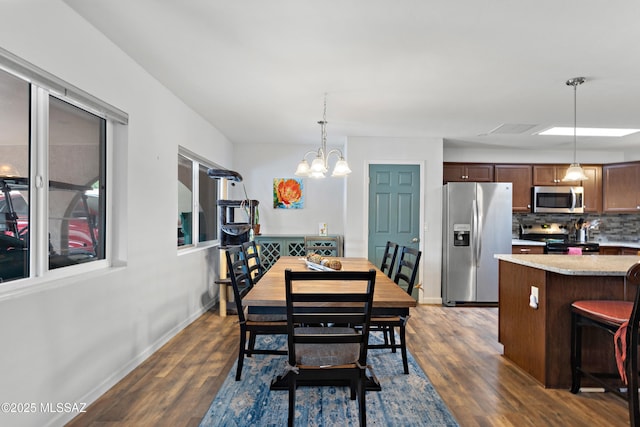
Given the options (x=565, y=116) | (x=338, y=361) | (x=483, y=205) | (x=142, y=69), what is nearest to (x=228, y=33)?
(x=142, y=69)

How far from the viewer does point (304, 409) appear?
2.16 metres

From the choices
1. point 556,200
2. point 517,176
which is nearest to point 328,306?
point 517,176

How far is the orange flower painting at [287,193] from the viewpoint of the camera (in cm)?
567

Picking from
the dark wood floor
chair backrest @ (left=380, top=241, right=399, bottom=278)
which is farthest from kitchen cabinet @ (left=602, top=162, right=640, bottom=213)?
chair backrest @ (left=380, top=241, right=399, bottom=278)

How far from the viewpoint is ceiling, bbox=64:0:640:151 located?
195cm

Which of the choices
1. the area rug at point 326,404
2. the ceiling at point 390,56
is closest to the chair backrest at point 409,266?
the area rug at point 326,404

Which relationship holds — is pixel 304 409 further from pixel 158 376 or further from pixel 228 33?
pixel 228 33

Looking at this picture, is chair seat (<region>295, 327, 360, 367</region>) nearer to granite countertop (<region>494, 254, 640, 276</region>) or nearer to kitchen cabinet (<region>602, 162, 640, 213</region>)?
granite countertop (<region>494, 254, 640, 276</region>)

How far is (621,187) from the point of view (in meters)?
5.42

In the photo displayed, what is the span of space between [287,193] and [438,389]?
3.81 meters

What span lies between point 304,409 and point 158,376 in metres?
1.15

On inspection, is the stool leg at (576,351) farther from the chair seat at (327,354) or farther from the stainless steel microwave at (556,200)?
the stainless steel microwave at (556,200)

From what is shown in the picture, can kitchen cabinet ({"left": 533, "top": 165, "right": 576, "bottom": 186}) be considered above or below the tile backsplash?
above

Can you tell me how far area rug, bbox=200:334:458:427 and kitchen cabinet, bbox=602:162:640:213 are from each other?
4.82m
